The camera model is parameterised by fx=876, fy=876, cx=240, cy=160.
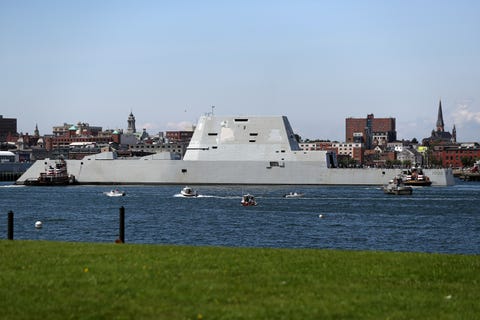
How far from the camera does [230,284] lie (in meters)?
12.6

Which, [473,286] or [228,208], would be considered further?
[228,208]

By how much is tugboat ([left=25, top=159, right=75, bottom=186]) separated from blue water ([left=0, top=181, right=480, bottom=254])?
26.7m

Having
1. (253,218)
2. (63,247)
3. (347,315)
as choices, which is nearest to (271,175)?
(253,218)

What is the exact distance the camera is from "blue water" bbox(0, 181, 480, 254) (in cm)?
3048

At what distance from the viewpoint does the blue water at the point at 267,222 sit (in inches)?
1200

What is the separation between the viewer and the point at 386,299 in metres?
11.8

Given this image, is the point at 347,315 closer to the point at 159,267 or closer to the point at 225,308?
the point at 225,308

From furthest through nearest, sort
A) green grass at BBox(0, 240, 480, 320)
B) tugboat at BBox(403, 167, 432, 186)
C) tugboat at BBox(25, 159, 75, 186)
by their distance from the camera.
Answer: tugboat at BBox(25, 159, 75, 186) < tugboat at BBox(403, 167, 432, 186) < green grass at BBox(0, 240, 480, 320)

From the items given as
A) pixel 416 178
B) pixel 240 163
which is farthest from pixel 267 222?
pixel 416 178

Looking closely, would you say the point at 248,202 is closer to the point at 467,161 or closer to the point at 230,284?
the point at 230,284

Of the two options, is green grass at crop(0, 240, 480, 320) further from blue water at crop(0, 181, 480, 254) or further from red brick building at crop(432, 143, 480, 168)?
red brick building at crop(432, 143, 480, 168)

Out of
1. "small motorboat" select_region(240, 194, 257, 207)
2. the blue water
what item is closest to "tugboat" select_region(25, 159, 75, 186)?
the blue water

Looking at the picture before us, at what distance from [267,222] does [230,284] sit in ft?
88.4

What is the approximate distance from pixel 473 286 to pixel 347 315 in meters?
3.05
